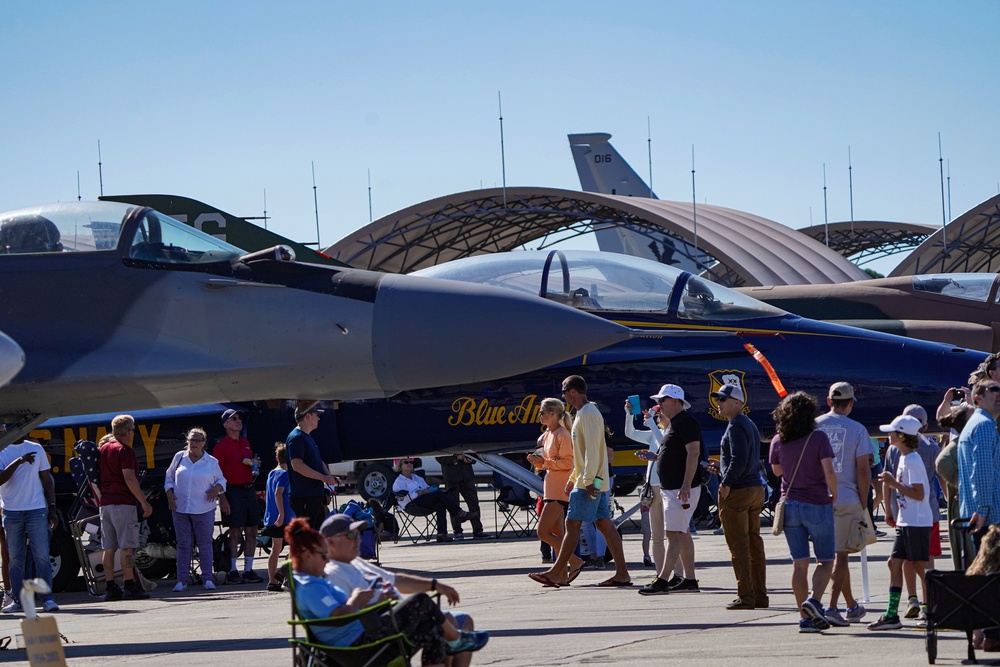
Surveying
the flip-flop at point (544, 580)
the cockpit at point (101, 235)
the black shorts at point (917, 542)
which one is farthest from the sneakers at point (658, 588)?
the cockpit at point (101, 235)

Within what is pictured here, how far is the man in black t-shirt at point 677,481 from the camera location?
9906 millimetres

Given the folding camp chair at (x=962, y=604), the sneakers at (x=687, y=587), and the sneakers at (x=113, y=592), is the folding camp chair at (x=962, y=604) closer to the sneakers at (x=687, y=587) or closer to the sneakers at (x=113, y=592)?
the sneakers at (x=687, y=587)

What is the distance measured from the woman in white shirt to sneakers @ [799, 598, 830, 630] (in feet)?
21.3

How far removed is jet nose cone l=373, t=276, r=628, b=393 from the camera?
7.93m

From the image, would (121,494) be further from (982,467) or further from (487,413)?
(982,467)

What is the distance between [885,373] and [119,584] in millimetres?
7637

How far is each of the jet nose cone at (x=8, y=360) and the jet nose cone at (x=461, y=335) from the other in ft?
7.18

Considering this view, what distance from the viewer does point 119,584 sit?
39.5ft

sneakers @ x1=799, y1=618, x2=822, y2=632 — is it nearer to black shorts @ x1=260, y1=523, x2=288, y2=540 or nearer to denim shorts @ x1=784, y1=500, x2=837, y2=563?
denim shorts @ x1=784, y1=500, x2=837, y2=563

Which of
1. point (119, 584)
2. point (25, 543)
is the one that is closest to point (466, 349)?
point (25, 543)

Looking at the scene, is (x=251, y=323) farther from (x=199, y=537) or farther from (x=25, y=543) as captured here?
(x=199, y=537)

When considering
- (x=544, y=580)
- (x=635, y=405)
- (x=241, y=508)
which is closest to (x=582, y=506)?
(x=544, y=580)

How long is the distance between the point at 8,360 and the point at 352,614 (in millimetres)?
2538

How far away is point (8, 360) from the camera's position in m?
6.54
